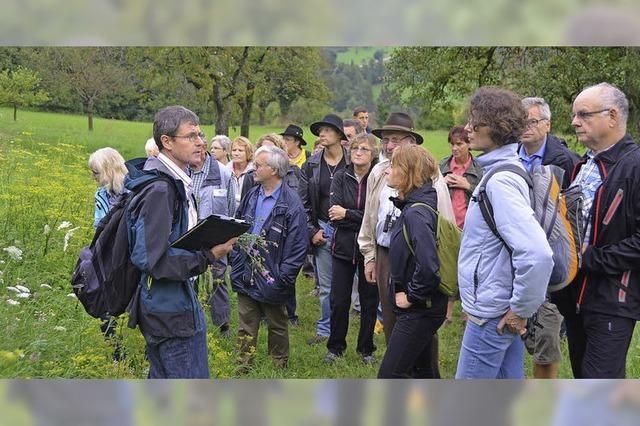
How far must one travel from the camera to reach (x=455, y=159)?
21.3 ft

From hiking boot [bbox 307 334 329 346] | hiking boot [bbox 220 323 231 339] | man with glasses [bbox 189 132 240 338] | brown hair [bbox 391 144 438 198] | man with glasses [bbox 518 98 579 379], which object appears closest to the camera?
brown hair [bbox 391 144 438 198]

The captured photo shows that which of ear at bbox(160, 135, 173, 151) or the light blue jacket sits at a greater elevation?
ear at bbox(160, 135, 173, 151)

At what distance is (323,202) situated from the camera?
6.77 m

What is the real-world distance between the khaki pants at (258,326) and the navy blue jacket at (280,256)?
0.36 feet

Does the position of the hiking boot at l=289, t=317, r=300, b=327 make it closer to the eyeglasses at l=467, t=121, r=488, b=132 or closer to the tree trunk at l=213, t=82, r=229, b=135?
the tree trunk at l=213, t=82, r=229, b=135

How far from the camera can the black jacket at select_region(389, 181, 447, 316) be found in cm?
406

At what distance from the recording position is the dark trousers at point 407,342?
163 inches

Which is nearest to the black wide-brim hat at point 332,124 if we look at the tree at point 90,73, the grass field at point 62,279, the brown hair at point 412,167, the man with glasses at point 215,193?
the man with glasses at point 215,193

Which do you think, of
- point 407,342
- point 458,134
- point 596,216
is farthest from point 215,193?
point 596,216

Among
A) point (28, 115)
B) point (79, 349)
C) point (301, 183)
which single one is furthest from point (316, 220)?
point (28, 115)

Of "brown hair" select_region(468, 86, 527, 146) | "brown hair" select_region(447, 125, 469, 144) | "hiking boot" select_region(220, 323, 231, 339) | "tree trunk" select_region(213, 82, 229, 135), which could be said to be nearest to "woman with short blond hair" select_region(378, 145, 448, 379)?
"brown hair" select_region(468, 86, 527, 146)

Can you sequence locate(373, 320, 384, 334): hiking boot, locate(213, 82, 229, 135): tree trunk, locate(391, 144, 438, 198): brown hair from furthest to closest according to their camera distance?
locate(213, 82, 229, 135): tree trunk → locate(373, 320, 384, 334): hiking boot → locate(391, 144, 438, 198): brown hair

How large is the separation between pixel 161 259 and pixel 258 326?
8.34 feet

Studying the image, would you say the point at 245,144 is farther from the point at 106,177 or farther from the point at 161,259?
the point at 161,259
